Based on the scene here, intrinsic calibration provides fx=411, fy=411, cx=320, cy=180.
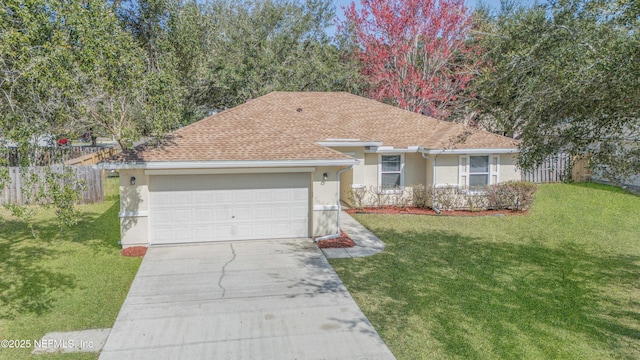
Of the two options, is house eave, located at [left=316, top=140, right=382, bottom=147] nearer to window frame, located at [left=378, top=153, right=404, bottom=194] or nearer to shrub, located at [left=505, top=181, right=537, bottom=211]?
window frame, located at [left=378, top=153, right=404, bottom=194]

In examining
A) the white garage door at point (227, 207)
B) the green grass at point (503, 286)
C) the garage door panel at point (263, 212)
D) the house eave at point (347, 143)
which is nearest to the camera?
the green grass at point (503, 286)

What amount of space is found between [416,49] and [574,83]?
67.9 feet

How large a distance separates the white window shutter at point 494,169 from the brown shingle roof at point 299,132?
0.70 meters

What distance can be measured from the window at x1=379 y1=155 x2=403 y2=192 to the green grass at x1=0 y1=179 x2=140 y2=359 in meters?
10.2

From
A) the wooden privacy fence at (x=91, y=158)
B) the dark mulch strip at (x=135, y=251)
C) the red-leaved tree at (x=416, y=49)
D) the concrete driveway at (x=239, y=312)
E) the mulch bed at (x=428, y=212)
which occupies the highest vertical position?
the red-leaved tree at (x=416, y=49)

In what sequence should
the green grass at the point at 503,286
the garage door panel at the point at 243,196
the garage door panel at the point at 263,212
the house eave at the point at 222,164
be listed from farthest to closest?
the garage door panel at the point at 263,212 → the garage door panel at the point at 243,196 → the house eave at the point at 222,164 → the green grass at the point at 503,286

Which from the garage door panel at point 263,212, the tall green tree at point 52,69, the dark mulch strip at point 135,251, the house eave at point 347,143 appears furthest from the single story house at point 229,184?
the tall green tree at point 52,69

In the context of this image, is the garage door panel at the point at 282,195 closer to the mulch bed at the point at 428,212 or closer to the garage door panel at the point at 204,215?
the garage door panel at the point at 204,215

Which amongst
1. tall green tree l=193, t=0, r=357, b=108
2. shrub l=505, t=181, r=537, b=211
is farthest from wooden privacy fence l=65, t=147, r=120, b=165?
shrub l=505, t=181, r=537, b=211

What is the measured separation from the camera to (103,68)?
780 cm

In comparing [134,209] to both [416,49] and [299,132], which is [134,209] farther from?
[416,49]

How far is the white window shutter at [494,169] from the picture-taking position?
16922 millimetres

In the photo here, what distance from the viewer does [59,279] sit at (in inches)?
366

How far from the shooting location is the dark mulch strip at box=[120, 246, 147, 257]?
10.9m
